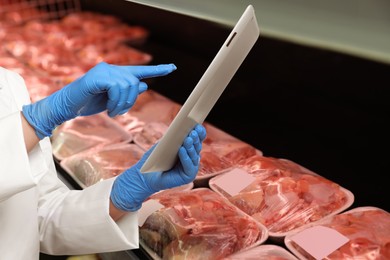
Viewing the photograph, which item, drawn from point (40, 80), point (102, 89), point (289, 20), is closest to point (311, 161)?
point (289, 20)

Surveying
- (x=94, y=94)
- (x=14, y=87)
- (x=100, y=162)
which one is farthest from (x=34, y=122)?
(x=100, y=162)

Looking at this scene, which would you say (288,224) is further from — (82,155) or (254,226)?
(82,155)

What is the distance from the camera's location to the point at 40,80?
251 cm

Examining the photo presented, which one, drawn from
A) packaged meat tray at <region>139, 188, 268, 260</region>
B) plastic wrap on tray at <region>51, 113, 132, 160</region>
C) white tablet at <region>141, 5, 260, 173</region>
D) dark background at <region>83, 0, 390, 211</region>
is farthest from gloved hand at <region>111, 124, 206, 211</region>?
plastic wrap on tray at <region>51, 113, 132, 160</region>

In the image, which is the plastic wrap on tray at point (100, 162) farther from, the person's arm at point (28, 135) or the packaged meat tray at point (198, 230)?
the person's arm at point (28, 135)

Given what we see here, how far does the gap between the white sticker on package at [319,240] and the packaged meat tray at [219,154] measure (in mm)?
453

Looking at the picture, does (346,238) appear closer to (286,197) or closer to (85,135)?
(286,197)

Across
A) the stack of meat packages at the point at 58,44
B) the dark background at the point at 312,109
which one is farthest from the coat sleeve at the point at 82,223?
the stack of meat packages at the point at 58,44

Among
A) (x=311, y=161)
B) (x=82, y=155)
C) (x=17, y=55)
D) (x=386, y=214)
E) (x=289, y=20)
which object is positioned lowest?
(x=17, y=55)

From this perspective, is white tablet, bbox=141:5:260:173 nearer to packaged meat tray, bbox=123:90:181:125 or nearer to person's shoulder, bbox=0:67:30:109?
person's shoulder, bbox=0:67:30:109

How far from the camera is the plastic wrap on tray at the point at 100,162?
170cm

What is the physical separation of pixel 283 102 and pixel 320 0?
1.03 m

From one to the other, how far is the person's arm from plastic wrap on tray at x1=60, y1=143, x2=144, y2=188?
549 millimetres

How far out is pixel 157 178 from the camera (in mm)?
1175
